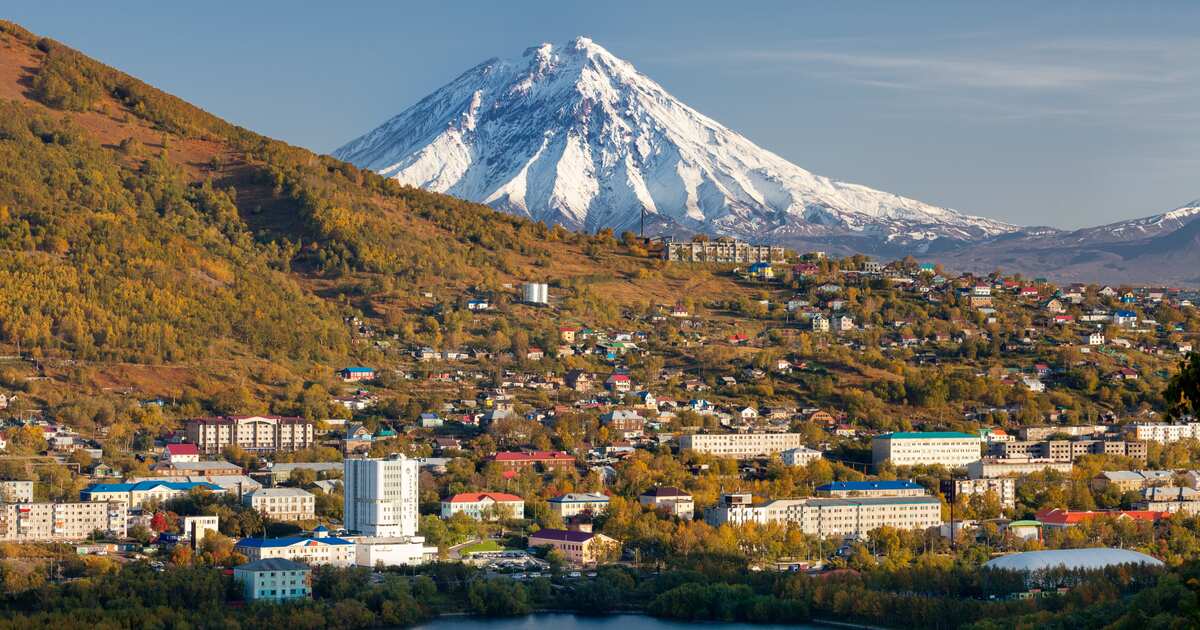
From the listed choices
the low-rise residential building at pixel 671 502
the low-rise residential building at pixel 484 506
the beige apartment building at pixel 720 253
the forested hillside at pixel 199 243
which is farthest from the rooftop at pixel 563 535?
the beige apartment building at pixel 720 253

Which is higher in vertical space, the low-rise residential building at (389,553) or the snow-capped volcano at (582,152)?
the snow-capped volcano at (582,152)

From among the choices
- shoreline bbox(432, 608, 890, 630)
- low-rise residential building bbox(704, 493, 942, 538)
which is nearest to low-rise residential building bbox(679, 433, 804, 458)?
low-rise residential building bbox(704, 493, 942, 538)

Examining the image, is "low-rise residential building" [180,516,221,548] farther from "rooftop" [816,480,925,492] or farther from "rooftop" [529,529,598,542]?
"rooftop" [816,480,925,492]

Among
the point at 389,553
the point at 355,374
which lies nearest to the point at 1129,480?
the point at 389,553

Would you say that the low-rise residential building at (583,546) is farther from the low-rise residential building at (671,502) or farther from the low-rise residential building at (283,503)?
the low-rise residential building at (283,503)

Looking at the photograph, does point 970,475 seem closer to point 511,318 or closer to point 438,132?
point 511,318

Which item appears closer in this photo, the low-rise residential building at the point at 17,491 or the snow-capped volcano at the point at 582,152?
the low-rise residential building at the point at 17,491

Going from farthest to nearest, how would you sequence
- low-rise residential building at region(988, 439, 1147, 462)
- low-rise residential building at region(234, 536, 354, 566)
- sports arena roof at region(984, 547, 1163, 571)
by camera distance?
1. low-rise residential building at region(988, 439, 1147, 462)
2. sports arena roof at region(984, 547, 1163, 571)
3. low-rise residential building at region(234, 536, 354, 566)
